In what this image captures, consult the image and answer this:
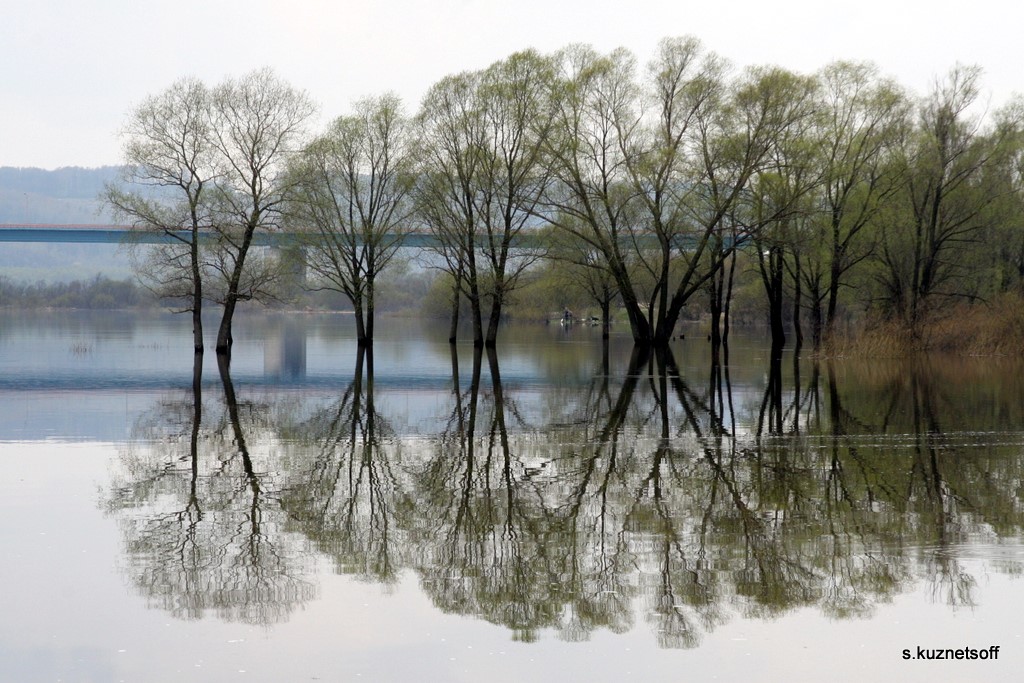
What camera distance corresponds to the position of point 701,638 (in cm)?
716

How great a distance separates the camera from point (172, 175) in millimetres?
44344

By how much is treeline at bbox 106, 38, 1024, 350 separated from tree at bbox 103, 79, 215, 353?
92 millimetres

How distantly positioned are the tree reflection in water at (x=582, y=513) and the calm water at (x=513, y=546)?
4 centimetres

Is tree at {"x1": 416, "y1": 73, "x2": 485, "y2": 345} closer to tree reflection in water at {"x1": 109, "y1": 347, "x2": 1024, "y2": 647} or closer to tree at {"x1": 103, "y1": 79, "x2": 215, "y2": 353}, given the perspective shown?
tree at {"x1": 103, "y1": 79, "x2": 215, "y2": 353}

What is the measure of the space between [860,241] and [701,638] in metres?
48.1

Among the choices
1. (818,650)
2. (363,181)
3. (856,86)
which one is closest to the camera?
(818,650)

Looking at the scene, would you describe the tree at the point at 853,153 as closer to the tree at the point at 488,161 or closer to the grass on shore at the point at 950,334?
the grass on shore at the point at 950,334

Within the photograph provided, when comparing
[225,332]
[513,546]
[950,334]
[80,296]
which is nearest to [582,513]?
[513,546]

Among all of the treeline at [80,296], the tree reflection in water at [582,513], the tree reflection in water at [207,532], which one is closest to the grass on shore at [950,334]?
the tree reflection in water at [582,513]

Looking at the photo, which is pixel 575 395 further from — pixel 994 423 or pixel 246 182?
pixel 246 182

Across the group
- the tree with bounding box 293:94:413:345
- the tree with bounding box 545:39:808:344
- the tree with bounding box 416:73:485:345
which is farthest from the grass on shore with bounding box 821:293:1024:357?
the tree with bounding box 293:94:413:345

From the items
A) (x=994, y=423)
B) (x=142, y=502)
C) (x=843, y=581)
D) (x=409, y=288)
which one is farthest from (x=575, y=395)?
(x=409, y=288)

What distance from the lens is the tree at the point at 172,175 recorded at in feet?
144

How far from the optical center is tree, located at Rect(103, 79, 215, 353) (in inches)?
1727
